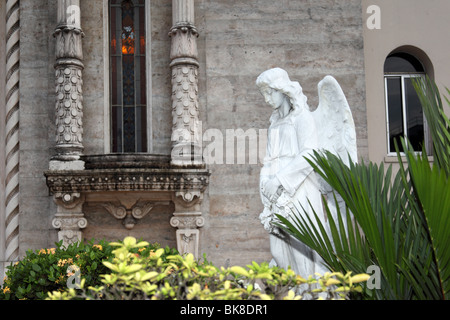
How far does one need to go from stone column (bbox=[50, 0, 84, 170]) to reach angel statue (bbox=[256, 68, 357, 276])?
482 cm

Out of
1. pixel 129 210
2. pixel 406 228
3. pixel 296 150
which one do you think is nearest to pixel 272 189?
pixel 296 150

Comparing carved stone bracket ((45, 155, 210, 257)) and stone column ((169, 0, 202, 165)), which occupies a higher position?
stone column ((169, 0, 202, 165))

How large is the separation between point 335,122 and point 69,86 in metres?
5.45

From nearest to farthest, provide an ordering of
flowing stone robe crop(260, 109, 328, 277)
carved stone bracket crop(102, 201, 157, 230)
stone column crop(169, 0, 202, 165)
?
flowing stone robe crop(260, 109, 328, 277)
stone column crop(169, 0, 202, 165)
carved stone bracket crop(102, 201, 157, 230)

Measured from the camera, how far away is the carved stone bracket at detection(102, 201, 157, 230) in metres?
10.9

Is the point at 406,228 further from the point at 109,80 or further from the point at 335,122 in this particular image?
the point at 109,80

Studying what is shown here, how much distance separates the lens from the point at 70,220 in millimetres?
10750

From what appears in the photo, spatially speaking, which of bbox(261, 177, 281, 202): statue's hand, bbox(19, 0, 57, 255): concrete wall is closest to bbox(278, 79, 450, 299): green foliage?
bbox(261, 177, 281, 202): statue's hand

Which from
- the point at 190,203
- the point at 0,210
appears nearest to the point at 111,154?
the point at 190,203

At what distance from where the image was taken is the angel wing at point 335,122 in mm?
6504

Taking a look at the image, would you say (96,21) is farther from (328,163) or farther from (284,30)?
(328,163)

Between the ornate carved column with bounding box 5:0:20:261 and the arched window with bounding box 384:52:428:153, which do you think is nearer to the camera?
the ornate carved column with bounding box 5:0:20:261

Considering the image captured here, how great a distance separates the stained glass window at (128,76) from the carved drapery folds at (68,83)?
2.54 feet

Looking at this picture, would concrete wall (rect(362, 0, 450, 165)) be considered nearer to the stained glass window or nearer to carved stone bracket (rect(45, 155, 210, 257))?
carved stone bracket (rect(45, 155, 210, 257))
